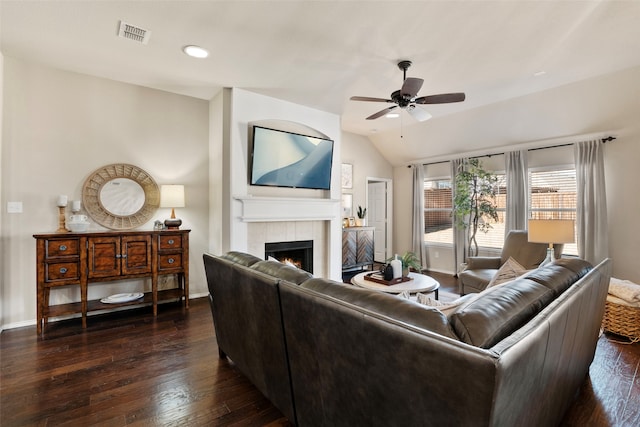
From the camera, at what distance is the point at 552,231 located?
293 centimetres

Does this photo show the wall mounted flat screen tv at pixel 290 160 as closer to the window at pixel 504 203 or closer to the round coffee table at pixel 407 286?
the round coffee table at pixel 407 286

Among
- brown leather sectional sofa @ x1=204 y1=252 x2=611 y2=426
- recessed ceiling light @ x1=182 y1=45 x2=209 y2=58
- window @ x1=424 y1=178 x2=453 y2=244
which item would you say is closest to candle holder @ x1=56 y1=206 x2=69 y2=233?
recessed ceiling light @ x1=182 y1=45 x2=209 y2=58

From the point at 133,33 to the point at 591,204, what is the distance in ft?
18.7

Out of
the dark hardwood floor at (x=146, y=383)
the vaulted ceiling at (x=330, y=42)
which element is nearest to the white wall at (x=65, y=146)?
the vaulted ceiling at (x=330, y=42)

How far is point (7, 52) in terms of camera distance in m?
2.88

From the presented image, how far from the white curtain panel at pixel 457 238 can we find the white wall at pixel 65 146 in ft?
14.8

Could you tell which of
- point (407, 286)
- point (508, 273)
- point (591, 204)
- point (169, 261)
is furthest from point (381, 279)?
point (591, 204)

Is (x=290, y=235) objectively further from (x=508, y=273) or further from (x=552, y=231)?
(x=552, y=231)

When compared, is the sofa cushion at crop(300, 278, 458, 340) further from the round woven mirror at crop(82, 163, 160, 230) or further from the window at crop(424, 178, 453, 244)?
the window at crop(424, 178, 453, 244)

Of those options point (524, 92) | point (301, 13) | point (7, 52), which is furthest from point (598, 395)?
point (7, 52)

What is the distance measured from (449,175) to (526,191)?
138 centimetres

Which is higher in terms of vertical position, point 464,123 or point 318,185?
point 464,123

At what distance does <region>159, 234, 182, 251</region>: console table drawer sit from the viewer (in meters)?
3.42

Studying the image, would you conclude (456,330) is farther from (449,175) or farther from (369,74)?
(449,175)
